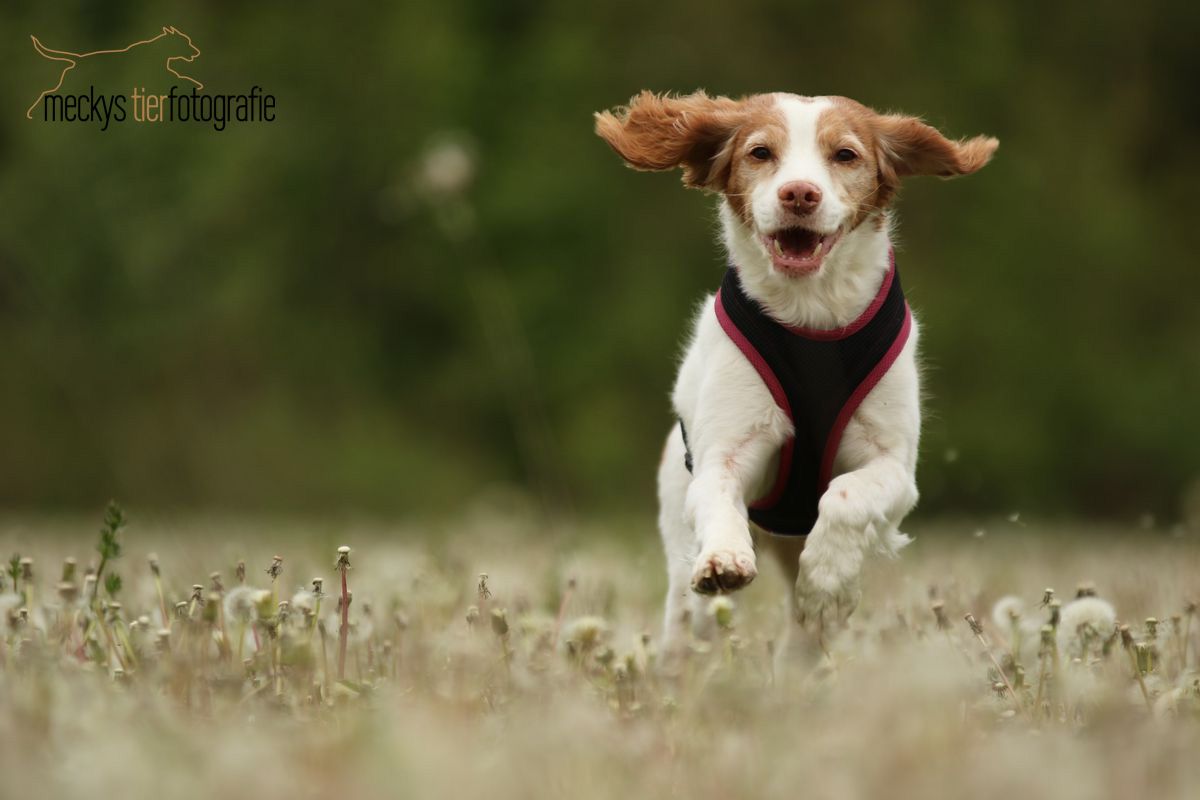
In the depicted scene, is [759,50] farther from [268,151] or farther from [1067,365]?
[268,151]

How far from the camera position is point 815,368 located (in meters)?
3.76

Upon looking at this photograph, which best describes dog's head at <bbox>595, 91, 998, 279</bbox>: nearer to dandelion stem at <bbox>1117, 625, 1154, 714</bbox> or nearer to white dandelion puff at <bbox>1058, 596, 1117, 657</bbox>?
white dandelion puff at <bbox>1058, 596, 1117, 657</bbox>

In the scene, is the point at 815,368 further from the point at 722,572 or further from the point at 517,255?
the point at 517,255

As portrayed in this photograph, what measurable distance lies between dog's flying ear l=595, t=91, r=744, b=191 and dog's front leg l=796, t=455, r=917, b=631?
1.14m

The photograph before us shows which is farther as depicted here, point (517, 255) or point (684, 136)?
point (517, 255)

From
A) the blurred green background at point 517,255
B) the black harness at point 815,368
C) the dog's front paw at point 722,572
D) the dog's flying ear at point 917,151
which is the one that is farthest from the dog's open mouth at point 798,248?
the blurred green background at point 517,255

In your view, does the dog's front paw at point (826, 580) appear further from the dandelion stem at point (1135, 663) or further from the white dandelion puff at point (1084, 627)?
the dandelion stem at point (1135, 663)

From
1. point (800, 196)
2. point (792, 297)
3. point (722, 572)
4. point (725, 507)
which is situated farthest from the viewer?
point (792, 297)

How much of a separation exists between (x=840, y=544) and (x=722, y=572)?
37 cm

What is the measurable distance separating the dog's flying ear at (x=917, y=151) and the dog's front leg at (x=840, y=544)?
1.04 metres

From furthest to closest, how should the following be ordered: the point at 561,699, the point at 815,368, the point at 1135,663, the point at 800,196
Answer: the point at 815,368
the point at 800,196
the point at 1135,663
the point at 561,699

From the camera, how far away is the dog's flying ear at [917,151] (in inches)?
161

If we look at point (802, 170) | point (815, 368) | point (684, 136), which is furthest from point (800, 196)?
point (684, 136)

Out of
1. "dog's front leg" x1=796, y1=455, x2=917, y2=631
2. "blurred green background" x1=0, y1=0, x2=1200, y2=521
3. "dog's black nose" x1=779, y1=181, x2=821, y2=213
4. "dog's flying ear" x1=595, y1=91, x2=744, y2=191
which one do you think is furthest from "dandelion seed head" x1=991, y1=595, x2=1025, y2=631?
"blurred green background" x1=0, y1=0, x2=1200, y2=521
